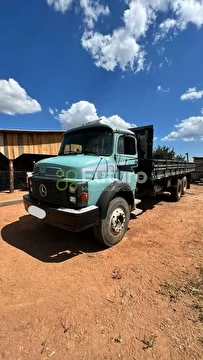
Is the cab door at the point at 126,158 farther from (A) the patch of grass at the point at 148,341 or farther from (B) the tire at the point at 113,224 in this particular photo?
(A) the patch of grass at the point at 148,341

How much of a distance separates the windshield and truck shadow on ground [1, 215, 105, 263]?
1939 mm

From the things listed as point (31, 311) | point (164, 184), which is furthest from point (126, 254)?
point (164, 184)

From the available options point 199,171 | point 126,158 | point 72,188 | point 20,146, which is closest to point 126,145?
point 126,158

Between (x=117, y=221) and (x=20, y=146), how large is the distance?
8.44m

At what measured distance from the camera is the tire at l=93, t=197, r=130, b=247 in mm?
3734

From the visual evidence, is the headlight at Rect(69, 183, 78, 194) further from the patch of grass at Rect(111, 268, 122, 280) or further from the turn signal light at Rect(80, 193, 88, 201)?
the patch of grass at Rect(111, 268, 122, 280)

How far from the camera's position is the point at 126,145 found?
15.7 ft

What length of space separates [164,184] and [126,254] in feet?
13.6

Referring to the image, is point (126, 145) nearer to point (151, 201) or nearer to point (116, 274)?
point (116, 274)

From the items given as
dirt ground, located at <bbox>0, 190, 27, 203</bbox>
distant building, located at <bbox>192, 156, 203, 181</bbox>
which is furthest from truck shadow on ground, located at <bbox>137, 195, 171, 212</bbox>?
distant building, located at <bbox>192, 156, 203, 181</bbox>

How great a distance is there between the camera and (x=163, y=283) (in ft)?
9.41

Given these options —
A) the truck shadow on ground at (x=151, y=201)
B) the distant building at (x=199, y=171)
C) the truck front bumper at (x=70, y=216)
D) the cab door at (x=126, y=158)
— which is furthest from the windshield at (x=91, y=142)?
the distant building at (x=199, y=171)

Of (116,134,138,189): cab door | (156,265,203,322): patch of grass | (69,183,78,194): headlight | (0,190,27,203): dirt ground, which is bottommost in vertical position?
(156,265,203,322): patch of grass

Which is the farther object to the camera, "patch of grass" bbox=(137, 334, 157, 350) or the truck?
the truck
